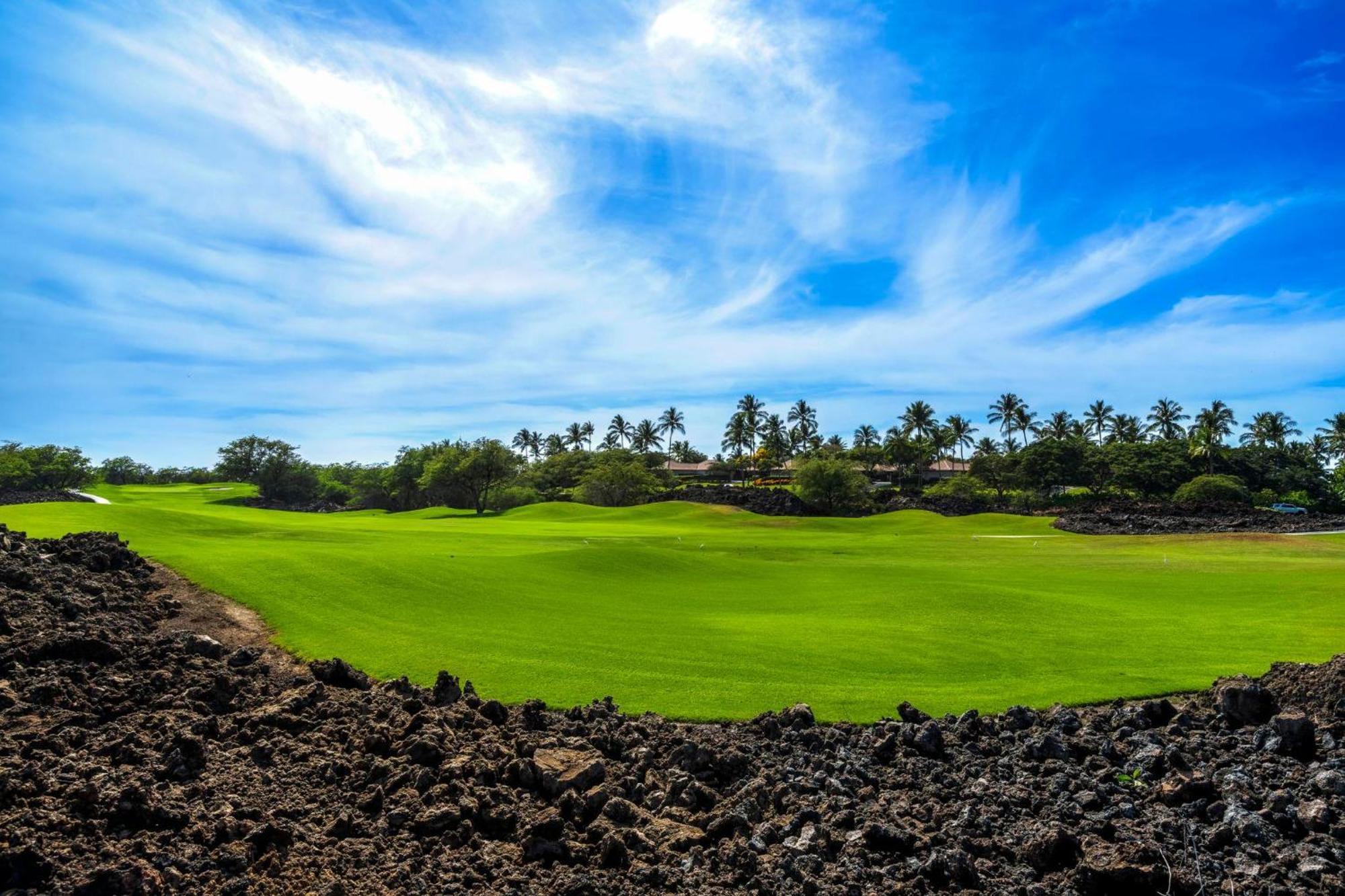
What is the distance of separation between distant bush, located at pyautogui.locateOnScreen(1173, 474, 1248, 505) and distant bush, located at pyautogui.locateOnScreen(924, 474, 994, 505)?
64.5 ft

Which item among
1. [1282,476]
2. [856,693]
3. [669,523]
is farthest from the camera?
[1282,476]

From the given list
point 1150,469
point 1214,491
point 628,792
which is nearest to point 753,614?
point 628,792

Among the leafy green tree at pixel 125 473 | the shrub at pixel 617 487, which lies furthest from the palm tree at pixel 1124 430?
the leafy green tree at pixel 125 473

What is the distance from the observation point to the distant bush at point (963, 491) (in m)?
85.1

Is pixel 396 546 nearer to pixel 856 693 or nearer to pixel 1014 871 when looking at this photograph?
pixel 856 693

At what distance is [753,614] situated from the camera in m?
18.3

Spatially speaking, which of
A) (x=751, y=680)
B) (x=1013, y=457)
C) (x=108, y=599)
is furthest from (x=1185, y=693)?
(x=1013, y=457)

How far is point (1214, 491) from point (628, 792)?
305 ft

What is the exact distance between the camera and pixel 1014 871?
19.1ft

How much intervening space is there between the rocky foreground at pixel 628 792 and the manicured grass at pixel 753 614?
1554 mm

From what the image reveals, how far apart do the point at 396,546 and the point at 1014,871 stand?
26.6m

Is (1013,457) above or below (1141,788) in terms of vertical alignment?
above

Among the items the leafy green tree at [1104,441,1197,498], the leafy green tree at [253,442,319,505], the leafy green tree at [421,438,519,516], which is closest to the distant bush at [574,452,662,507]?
the leafy green tree at [421,438,519,516]

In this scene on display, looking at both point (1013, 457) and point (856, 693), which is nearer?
point (856, 693)
